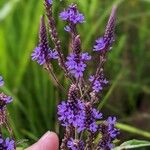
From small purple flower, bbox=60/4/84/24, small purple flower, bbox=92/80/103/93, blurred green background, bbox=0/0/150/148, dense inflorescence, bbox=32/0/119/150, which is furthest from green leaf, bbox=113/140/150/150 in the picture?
blurred green background, bbox=0/0/150/148

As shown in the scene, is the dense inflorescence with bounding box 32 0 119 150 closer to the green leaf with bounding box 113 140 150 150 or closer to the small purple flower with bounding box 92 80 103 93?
the small purple flower with bounding box 92 80 103 93

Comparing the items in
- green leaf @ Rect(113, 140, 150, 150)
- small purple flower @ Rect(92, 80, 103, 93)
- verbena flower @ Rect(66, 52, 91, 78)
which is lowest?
green leaf @ Rect(113, 140, 150, 150)

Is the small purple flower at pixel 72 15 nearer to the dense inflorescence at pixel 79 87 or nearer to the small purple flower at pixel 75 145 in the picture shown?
the dense inflorescence at pixel 79 87

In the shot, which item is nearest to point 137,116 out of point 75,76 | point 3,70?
point 3,70

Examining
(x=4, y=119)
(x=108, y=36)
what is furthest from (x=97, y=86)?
(x=4, y=119)

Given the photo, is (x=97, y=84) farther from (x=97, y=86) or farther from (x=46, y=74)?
(x=46, y=74)

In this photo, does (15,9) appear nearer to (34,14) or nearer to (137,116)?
(34,14)
